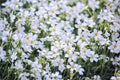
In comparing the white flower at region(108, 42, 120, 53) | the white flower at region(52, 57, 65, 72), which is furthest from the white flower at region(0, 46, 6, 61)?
the white flower at region(108, 42, 120, 53)

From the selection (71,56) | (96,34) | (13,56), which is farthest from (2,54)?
(96,34)

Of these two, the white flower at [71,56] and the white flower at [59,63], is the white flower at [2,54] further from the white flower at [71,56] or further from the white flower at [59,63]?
the white flower at [71,56]

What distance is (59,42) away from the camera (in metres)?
3.58

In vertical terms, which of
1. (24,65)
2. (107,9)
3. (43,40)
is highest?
(107,9)

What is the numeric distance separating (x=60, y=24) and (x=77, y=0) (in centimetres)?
71

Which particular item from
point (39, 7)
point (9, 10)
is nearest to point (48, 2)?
point (39, 7)

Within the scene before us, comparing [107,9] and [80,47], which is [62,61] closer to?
[80,47]

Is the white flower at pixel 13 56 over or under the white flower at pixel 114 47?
over

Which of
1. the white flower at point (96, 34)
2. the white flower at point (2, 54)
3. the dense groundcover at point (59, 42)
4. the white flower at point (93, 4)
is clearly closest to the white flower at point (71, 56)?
the dense groundcover at point (59, 42)

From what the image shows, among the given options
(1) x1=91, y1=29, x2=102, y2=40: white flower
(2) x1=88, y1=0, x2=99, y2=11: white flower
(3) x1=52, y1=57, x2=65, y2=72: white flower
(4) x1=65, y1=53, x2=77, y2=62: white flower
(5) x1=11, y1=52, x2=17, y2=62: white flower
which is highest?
(2) x1=88, y1=0, x2=99, y2=11: white flower

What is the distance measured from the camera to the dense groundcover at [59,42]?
132 inches

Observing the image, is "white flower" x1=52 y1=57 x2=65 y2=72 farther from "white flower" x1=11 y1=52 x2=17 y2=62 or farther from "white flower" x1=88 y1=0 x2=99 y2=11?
"white flower" x1=88 y1=0 x2=99 y2=11

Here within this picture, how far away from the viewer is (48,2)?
4395mm

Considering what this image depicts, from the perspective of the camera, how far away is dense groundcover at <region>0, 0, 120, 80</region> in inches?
132
